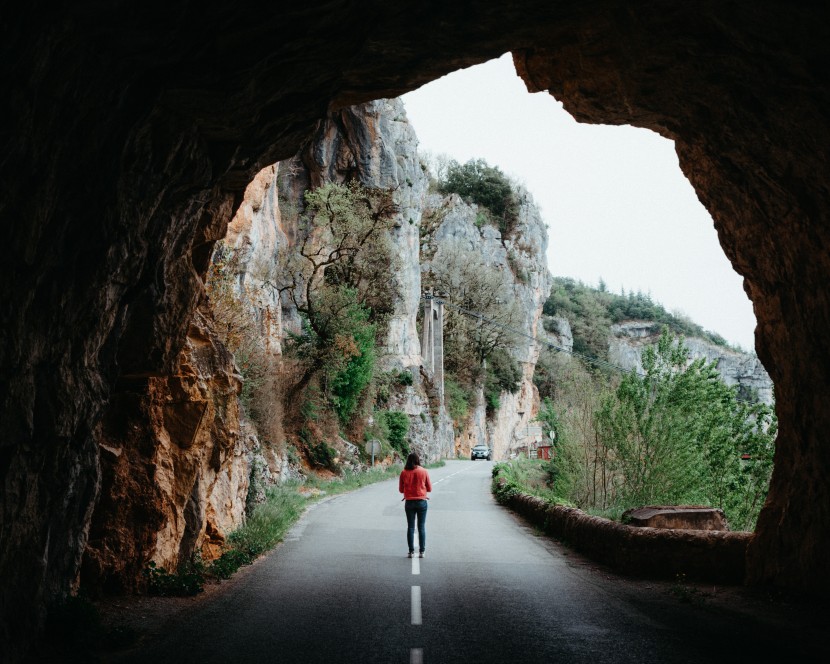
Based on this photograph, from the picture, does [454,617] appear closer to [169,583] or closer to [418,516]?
[169,583]

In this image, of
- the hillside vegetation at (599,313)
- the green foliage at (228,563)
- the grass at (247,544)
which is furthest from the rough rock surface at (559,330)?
the green foliage at (228,563)

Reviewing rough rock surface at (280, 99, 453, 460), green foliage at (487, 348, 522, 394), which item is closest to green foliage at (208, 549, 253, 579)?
rough rock surface at (280, 99, 453, 460)

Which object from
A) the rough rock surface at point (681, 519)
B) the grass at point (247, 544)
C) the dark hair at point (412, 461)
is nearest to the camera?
the grass at point (247, 544)

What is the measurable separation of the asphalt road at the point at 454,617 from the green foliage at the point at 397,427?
29353mm

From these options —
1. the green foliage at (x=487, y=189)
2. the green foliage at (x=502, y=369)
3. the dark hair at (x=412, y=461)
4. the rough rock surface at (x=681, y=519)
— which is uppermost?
the green foliage at (x=487, y=189)

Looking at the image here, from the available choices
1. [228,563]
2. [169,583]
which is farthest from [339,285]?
[169,583]

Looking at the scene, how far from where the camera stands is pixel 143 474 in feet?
33.1

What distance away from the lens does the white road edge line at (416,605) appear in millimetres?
8133

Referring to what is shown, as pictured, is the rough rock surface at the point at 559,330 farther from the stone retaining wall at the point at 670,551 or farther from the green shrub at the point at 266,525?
the stone retaining wall at the point at 670,551

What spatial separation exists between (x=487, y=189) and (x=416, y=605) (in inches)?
2740

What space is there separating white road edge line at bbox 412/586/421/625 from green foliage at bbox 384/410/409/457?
33.4 m

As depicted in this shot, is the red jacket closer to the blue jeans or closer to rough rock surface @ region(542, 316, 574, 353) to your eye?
the blue jeans

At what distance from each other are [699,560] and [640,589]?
3.95 feet

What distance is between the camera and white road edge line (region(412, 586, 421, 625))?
8.13 m
